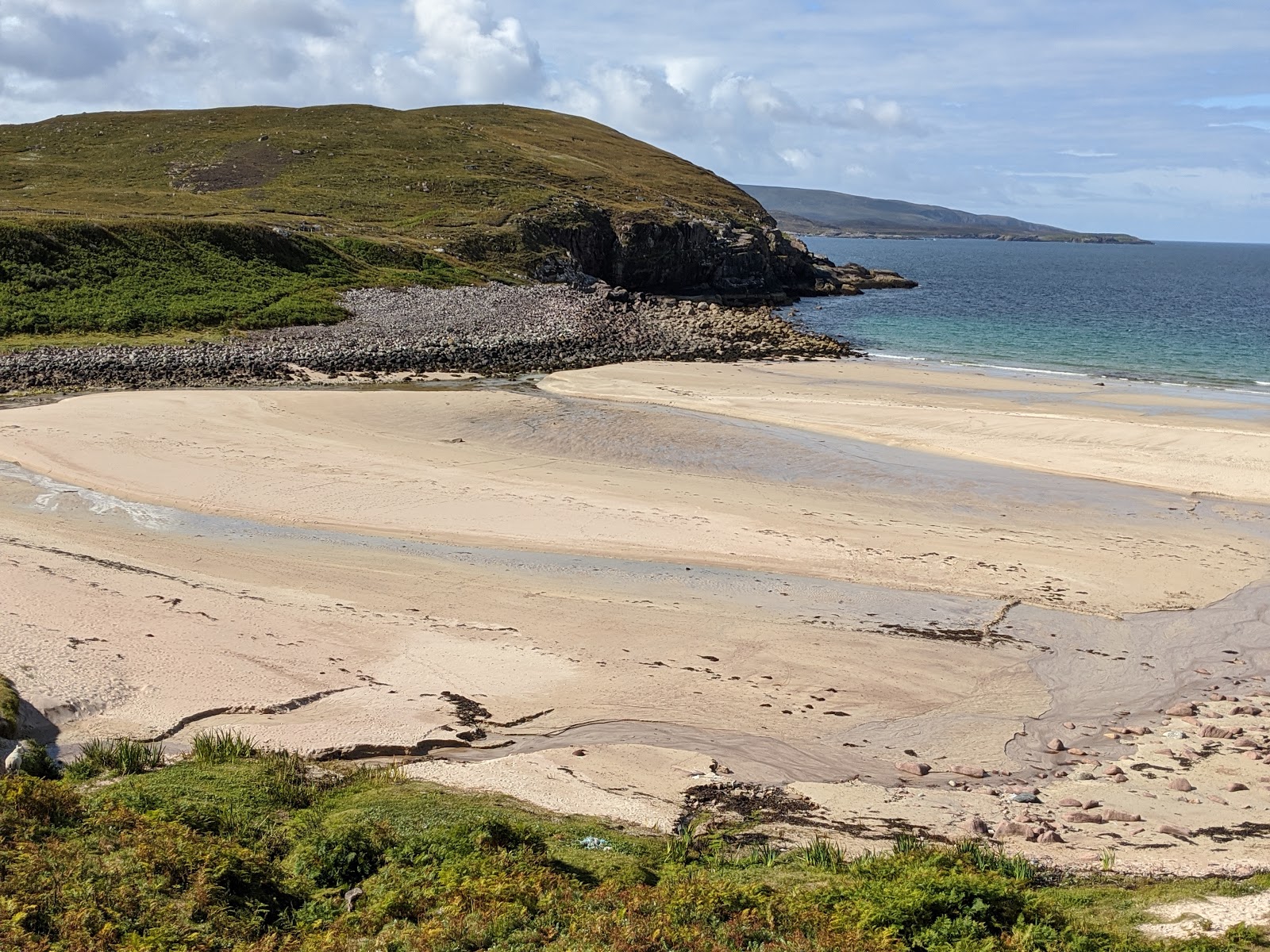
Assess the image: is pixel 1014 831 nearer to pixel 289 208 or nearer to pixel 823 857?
pixel 823 857

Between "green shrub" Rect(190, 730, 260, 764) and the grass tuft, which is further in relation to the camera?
"green shrub" Rect(190, 730, 260, 764)

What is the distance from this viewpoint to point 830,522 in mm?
22875

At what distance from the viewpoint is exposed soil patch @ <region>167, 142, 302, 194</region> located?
8075cm

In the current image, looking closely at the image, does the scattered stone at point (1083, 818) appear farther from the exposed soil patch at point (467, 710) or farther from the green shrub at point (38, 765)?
the green shrub at point (38, 765)

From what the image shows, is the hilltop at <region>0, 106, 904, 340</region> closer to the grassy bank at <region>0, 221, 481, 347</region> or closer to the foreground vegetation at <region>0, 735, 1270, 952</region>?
the grassy bank at <region>0, 221, 481, 347</region>

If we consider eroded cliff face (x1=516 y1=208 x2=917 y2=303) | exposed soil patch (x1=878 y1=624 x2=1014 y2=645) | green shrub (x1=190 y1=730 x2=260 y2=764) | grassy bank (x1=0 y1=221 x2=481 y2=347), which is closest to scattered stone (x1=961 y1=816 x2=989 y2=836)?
exposed soil patch (x1=878 y1=624 x2=1014 y2=645)

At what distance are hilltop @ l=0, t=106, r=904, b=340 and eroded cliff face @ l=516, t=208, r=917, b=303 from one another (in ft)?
0.60

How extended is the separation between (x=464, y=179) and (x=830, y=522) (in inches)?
2874

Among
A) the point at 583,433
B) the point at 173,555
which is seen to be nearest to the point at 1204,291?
the point at 583,433

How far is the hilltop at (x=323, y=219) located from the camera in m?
48.6

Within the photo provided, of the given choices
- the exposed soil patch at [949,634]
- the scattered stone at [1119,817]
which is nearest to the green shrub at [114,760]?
the scattered stone at [1119,817]

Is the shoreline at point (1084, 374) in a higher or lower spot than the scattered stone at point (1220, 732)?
higher

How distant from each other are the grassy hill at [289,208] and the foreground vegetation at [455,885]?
1555 inches

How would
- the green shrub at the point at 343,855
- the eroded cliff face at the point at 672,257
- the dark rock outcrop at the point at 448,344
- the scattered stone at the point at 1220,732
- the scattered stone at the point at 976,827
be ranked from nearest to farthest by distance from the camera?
1. the green shrub at the point at 343,855
2. the scattered stone at the point at 976,827
3. the scattered stone at the point at 1220,732
4. the dark rock outcrop at the point at 448,344
5. the eroded cliff face at the point at 672,257
